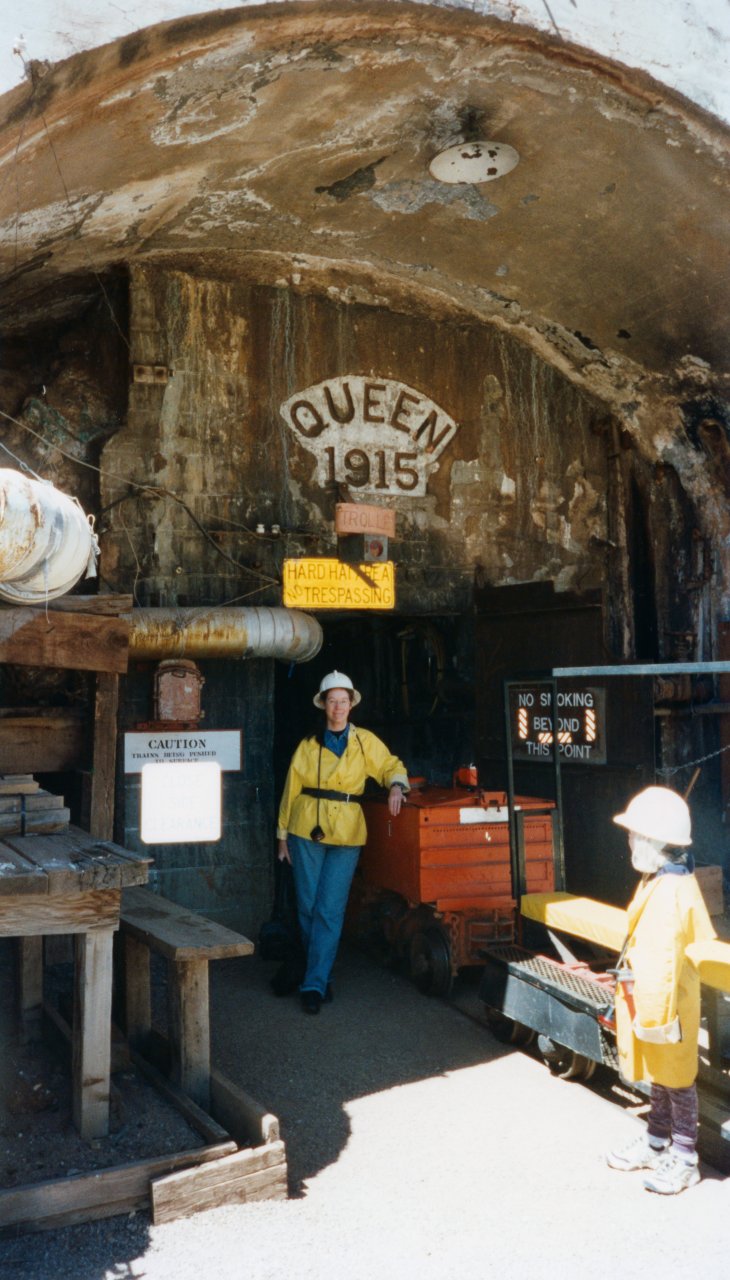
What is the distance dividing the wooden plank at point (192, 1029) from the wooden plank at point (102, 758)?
109 cm

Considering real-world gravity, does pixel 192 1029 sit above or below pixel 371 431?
below

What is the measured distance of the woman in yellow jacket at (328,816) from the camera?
655 centimetres

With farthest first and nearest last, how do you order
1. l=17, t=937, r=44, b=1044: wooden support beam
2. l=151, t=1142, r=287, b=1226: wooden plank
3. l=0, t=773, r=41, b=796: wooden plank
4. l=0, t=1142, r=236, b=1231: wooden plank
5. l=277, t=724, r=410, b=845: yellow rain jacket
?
l=277, t=724, r=410, b=845: yellow rain jacket < l=17, t=937, r=44, b=1044: wooden support beam < l=0, t=773, r=41, b=796: wooden plank < l=151, t=1142, r=287, b=1226: wooden plank < l=0, t=1142, r=236, b=1231: wooden plank

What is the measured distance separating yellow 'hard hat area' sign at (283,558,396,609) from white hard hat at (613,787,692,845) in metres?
4.01

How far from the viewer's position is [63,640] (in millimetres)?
5219

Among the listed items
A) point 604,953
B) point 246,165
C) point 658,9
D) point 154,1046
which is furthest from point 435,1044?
point 658,9

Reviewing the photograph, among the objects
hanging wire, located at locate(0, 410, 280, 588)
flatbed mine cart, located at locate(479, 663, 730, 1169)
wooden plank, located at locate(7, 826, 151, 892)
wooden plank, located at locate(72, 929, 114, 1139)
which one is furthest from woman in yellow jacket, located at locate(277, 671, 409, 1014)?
wooden plank, located at locate(72, 929, 114, 1139)

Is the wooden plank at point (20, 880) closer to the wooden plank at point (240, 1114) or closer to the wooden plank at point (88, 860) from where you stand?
the wooden plank at point (88, 860)

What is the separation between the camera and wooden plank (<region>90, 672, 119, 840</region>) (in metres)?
5.55

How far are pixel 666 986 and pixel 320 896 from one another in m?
2.91

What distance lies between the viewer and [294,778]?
685 cm

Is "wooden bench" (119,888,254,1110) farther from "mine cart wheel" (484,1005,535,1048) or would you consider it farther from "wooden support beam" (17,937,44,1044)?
"mine cart wheel" (484,1005,535,1048)

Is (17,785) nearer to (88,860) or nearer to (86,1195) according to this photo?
(88,860)

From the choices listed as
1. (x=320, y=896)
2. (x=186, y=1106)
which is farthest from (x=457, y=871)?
(x=186, y=1106)
